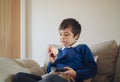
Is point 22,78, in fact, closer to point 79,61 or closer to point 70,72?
point 70,72

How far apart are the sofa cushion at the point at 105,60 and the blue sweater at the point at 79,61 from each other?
21 centimetres

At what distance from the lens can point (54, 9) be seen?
284 cm

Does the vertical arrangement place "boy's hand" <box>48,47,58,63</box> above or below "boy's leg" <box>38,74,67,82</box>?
above

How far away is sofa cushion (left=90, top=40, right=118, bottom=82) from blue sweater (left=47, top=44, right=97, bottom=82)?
0.21 m

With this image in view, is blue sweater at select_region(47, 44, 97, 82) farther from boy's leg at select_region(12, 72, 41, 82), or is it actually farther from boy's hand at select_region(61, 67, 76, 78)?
boy's leg at select_region(12, 72, 41, 82)

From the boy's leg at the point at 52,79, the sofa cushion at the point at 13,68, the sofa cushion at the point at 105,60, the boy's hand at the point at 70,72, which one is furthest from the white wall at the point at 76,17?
the boy's leg at the point at 52,79

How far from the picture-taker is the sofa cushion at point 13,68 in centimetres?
173

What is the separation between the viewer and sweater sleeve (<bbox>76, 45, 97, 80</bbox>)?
1821mm

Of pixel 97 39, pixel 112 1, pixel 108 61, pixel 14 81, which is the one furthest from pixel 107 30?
pixel 14 81

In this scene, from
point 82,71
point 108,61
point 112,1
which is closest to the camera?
point 82,71

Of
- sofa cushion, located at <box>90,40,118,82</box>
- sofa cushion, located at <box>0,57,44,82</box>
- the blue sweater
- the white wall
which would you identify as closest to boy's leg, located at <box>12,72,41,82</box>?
sofa cushion, located at <box>0,57,44,82</box>

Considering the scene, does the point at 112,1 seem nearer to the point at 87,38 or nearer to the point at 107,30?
the point at 107,30

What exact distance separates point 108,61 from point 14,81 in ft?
2.73

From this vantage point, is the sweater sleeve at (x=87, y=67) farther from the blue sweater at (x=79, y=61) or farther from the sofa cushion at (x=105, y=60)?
the sofa cushion at (x=105, y=60)
